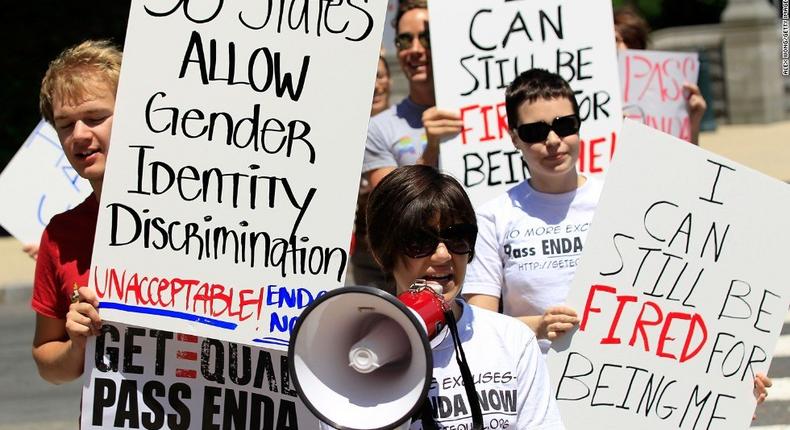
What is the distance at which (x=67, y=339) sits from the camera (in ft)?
12.2

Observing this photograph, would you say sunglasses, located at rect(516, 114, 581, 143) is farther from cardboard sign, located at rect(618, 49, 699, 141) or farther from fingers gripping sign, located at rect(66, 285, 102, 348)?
cardboard sign, located at rect(618, 49, 699, 141)

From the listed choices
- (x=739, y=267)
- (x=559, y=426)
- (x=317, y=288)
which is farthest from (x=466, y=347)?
(x=739, y=267)

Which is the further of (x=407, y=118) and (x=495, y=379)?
(x=407, y=118)

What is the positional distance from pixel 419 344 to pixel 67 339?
1.26 metres

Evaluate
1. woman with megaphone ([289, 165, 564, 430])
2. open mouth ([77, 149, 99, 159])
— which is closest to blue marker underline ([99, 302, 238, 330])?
open mouth ([77, 149, 99, 159])

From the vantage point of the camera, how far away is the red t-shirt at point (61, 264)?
363cm

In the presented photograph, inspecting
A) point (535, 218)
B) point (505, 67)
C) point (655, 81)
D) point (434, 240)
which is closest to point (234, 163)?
point (434, 240)

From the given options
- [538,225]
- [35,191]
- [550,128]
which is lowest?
[538,225]

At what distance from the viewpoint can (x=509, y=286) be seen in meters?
4.27

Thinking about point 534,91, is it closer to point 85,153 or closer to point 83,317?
point 85,153

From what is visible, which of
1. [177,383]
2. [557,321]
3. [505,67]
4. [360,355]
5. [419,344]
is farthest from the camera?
[505,67]

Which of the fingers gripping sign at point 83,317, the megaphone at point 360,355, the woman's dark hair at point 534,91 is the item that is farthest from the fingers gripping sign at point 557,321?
the fingers gripping sign at point 83,317

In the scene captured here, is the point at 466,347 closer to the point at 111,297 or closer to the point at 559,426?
the point at 559,426

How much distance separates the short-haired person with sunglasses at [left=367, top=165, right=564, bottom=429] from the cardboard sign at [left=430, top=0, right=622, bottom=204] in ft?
6.68
